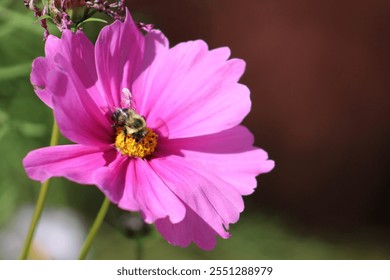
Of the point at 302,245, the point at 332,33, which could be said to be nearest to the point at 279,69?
the point at 332,33

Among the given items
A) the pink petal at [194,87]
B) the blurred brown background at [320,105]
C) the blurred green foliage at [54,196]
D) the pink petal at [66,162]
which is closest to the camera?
the pink petal at [66,162]

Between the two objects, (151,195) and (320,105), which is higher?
(151,195)

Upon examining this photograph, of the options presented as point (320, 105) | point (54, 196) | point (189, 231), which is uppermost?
point (189, 231)

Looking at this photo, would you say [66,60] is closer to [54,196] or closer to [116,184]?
[116,184]

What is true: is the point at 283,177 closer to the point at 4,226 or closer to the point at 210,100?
the point at 4,226

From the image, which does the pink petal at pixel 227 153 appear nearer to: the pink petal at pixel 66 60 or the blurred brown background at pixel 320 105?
the pink petal at pixel 66 60

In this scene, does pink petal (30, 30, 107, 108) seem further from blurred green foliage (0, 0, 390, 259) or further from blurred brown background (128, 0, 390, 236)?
blurred brown background (128, 0, 390, 236)

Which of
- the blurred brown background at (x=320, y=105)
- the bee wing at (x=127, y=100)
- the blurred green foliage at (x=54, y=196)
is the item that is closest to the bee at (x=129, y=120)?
the bee wing at (x=127, y=100)

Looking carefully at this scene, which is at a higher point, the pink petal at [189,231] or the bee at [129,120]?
the bee at [129,120]

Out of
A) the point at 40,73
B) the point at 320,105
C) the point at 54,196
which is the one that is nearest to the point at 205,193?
the point at 40,73
